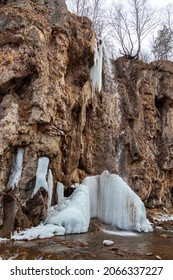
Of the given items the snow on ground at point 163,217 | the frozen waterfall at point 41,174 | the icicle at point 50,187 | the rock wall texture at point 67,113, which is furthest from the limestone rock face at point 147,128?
the frozen waterfall at point 41,174

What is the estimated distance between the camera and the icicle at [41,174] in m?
9.63

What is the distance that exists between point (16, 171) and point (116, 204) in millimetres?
4543

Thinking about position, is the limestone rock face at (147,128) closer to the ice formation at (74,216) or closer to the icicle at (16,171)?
the ice formation at (74,216)

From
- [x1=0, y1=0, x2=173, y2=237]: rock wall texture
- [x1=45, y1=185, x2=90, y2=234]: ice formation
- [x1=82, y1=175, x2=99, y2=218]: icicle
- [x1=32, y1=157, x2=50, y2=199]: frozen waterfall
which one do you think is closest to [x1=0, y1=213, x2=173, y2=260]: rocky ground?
[x1=45, y1=185, x2=90, y2=234]: ice formation

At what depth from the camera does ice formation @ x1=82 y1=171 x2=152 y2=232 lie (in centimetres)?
1141

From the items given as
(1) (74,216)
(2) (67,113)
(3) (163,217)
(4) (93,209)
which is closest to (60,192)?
(4) (93,209)

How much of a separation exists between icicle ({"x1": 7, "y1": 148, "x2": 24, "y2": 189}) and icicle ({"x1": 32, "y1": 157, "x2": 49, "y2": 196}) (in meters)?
0.63

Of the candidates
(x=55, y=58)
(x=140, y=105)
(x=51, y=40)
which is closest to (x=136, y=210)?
(x=55, y=58)

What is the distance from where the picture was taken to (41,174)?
9.78 metres

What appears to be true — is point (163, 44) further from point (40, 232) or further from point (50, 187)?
point (40, 232)

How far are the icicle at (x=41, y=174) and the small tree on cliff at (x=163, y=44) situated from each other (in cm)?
1997

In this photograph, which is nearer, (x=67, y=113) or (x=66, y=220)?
(x=66, y=220)

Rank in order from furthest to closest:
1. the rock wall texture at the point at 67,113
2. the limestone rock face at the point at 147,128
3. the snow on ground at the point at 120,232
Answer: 1. the limestone rock face at the point at 147,128
2. the snow on ground at the point at 120,232
3. the rock wall texture at the point at 67,113

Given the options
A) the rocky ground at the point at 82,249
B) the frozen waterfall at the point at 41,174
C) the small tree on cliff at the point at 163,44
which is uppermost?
the small tree on cliff at the point at 163,44
